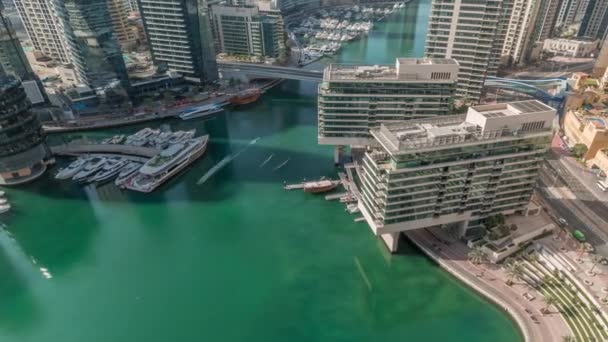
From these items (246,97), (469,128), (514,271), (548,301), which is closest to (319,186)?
(469,128)

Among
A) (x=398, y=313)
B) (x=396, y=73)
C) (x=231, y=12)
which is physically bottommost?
(x=398, y=313)

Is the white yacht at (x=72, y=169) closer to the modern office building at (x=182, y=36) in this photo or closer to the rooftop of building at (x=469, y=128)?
the modern office building at (x=182, y=36)

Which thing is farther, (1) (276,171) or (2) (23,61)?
(2) (23,61)

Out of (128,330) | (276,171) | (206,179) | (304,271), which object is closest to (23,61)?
(206,179)

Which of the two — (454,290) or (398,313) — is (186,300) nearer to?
(398,313)

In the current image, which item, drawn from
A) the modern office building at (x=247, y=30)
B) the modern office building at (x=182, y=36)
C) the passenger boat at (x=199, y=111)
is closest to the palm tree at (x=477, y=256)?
Result: the passenger boat at (x=199, y=111)
